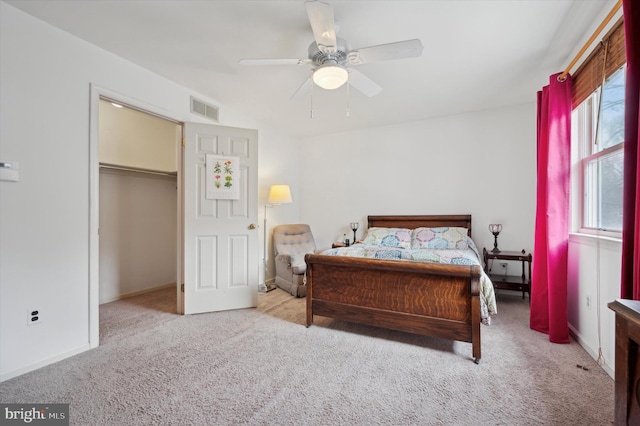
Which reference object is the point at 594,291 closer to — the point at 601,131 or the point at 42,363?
the point at 601,131

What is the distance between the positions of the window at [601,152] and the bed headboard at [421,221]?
57.4 inches

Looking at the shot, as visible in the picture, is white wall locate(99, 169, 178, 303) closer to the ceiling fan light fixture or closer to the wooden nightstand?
the ceiling fan light fixture

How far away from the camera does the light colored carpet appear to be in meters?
1.47

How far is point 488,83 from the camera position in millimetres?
2938

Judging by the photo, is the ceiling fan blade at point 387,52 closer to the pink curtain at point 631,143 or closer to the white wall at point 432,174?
the pink curtain at point 631,143

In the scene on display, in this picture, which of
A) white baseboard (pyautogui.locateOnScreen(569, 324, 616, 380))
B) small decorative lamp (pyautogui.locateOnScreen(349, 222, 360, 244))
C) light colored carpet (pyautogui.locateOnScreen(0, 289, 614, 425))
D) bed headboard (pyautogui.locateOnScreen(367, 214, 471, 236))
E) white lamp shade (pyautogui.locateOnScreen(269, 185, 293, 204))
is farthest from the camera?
small decorative lamp (pyautogui.locateOnScreen(349, 222, 360, 244))

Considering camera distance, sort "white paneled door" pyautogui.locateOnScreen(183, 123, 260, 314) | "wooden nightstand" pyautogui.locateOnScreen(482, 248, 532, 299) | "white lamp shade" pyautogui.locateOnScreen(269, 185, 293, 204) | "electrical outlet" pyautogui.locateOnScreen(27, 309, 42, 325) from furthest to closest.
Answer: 1. "white lamp shade" pyautogui.locateOnScreen(269, 185, 293, 204)
2. "wooden nightstand" pyautogui.locateOnScreen(482, 248, 532, 299)
3. "white paneled door" pyautogui.locateOnScreen(183, 123, 260, 314)
4. "electrical outlet" pyautogui.locateOnScreen(27, 309, 42, 325)

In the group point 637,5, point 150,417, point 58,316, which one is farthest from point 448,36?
point 58,316

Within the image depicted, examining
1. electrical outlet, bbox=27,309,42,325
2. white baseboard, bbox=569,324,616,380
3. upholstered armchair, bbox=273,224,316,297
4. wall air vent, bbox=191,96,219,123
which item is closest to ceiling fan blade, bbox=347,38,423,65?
wall air vent, bbox=191,96,219,123

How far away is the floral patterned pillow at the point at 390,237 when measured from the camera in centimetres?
372

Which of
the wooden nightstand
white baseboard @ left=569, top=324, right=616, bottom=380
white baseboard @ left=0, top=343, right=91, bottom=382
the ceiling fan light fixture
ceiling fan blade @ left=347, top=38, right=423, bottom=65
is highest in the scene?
ceiling fan blade @ left=347, top=38, right=423, bottom=65

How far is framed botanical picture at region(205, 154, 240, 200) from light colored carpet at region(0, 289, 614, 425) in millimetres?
1460

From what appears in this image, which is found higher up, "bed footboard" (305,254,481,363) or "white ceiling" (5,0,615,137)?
"white ceiling" (5,0,615,137)

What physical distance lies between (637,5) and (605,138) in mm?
1027
